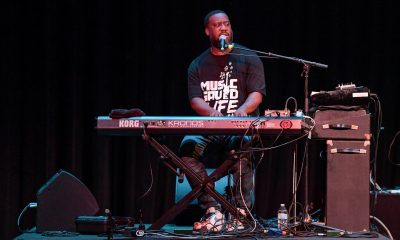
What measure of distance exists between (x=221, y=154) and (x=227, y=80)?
22.7 inches

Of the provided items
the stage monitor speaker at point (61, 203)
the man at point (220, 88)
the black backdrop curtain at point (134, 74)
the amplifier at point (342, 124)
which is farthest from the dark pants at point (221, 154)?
the black backdrop curtain at point (134, 74)

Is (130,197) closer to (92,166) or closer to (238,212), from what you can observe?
(92,166)

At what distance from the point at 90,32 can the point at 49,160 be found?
126 cm

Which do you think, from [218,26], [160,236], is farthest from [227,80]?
[160,236]

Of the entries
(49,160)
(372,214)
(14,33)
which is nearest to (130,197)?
(49,160)

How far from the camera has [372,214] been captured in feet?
13.0

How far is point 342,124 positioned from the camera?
3670 mm

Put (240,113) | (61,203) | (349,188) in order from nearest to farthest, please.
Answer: (349,188) → (61,203) → (240,113)

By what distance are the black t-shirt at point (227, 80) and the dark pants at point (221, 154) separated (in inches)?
10.9

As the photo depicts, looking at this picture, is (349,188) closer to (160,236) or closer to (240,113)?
(240,113)

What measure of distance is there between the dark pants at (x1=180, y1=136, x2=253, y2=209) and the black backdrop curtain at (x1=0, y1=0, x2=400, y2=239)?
1247 mm

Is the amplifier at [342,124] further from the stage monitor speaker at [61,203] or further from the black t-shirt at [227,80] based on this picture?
the stage monitor speaker at [61,203]

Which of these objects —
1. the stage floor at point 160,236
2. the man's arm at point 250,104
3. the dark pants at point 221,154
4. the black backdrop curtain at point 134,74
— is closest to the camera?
the stage floor at point 160,236

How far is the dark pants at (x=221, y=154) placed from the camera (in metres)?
3.95
